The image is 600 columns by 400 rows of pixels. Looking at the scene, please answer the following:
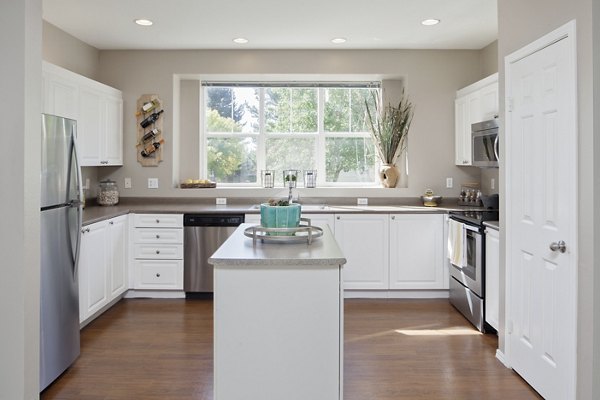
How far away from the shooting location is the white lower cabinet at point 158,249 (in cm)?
462

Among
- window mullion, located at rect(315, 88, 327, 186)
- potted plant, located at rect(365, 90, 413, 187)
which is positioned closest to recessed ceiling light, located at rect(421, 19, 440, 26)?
potted plant, located at rect(365, 90, 413, 187)

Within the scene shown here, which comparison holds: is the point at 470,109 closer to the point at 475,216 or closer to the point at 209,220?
the point at 475,216

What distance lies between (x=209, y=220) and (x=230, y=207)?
353 mm

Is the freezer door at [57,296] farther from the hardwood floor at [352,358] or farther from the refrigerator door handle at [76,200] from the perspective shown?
the hardwood floor at [352,358]

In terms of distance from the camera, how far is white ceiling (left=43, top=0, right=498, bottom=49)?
147 inches

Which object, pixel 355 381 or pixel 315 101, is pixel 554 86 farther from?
pixel 315 101

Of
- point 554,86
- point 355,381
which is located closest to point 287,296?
point 355,381

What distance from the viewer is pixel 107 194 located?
16.4 ft

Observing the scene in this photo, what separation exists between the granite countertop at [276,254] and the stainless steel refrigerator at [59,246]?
1057 millimetres

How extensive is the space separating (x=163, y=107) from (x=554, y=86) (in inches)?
154

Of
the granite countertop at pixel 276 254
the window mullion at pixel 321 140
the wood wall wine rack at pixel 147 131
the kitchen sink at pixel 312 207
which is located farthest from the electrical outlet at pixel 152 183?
the granite countertop at pixel 276 254

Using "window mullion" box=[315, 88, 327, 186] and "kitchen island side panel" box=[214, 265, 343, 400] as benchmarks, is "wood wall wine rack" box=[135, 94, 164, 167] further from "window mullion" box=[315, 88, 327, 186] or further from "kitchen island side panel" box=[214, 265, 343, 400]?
"kitchen island side panel" box=[214, 265, 343, 400]

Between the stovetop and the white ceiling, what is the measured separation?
5.49ft
